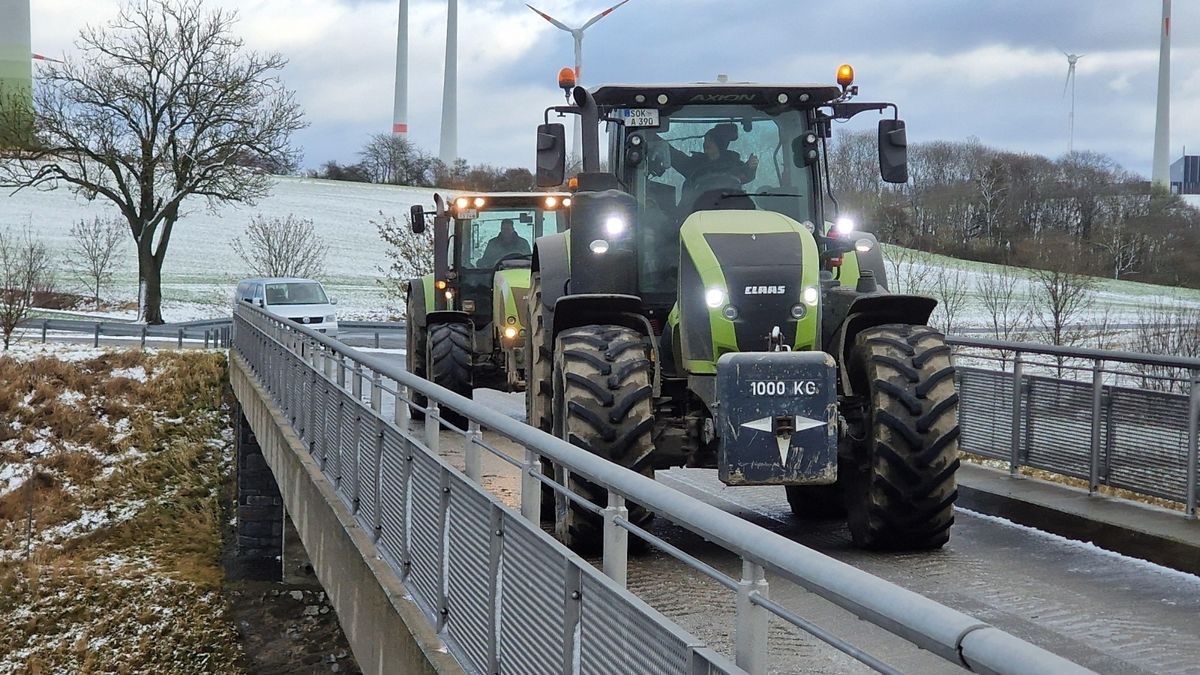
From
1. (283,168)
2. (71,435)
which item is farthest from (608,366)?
(283,168)

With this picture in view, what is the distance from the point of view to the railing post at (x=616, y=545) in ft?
14.4

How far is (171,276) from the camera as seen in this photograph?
6856 cm

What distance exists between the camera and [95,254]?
61594 mm

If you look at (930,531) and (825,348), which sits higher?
(825,348)

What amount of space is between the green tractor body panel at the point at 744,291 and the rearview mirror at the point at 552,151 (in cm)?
121

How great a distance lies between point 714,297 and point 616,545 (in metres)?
4.54

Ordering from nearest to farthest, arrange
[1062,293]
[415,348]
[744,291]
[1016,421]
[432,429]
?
[432,429], [744,291], [1016,421], [415,348], [1062,293]

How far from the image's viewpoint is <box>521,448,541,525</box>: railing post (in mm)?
5562

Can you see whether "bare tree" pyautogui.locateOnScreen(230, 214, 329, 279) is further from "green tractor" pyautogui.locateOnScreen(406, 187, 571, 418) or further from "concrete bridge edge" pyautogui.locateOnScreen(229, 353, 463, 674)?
"concrete bridge edge" pyautogui.locateOnScreen(229, 353, 463, 674)

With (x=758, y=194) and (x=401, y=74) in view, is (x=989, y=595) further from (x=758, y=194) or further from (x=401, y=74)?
(x=401, y=74)

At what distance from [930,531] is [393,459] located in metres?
3.28

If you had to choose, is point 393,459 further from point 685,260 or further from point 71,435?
point 71,435

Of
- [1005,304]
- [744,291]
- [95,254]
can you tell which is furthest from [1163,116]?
[744,291]

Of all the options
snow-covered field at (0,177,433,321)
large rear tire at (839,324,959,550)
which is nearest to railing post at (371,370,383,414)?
large rear tire at (839,324,959,550)
